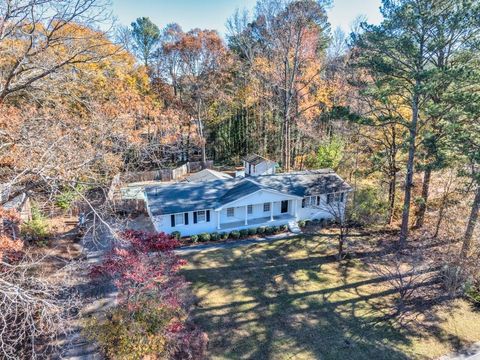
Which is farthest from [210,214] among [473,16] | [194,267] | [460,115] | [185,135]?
[185,135]

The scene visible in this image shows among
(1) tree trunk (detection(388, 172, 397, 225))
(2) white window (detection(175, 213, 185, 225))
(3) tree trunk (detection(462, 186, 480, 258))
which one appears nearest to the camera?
(3) tree trunk (detection(462, 186, 480, 258))

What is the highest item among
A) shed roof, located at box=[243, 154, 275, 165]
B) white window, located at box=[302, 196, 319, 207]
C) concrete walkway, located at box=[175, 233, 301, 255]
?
shed roof, located at box=[243, 154, 275, 165]

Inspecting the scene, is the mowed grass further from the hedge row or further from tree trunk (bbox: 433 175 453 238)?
tree trunk (bbox: 433 175 453 238)

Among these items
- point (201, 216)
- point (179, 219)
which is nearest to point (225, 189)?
point (201, 216)

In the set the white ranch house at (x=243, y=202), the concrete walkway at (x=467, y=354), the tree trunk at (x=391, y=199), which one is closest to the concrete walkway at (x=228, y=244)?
the white ranch house at (x=243, y=202)

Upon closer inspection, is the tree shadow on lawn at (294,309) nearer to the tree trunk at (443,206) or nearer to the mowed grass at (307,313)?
the mowed grass at (307,313)

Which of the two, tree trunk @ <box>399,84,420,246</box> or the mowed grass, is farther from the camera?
tree trunk @ <box>399,84,420,246</box>

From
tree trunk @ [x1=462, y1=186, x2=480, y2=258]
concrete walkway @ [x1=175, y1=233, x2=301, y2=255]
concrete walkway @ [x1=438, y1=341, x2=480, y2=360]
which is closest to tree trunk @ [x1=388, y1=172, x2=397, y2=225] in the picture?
tree trunk @ [x1=462, y1=186, x2=480, y2=258]

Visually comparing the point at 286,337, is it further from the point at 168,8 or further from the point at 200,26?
the point at 200,26
